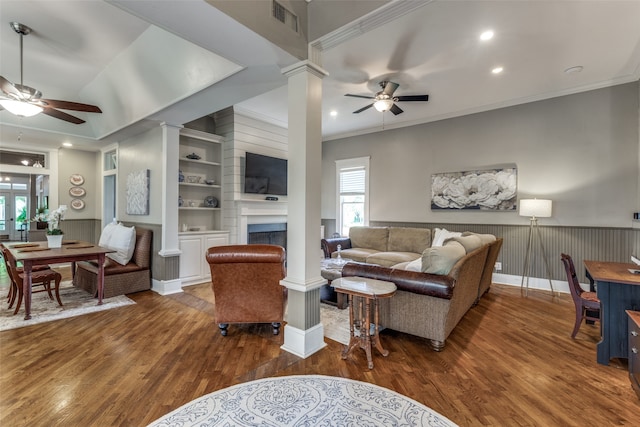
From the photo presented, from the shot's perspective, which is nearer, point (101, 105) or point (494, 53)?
point (494, 53)

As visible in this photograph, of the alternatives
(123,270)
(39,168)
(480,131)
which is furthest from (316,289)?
(39,168)

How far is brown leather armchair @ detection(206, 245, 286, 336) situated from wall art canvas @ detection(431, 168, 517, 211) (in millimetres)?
3993

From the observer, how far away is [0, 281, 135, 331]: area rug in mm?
3193

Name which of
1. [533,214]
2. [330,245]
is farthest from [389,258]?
[533,214]

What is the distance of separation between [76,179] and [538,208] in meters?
9.11

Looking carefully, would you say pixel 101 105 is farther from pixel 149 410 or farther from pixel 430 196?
pixel 430 196

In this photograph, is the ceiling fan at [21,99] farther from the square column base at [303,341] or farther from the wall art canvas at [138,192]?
the square column base at [303,341]

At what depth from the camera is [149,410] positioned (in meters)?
1.80

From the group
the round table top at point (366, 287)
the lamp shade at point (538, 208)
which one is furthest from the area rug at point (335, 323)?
the lamp shade at point (538, 208)

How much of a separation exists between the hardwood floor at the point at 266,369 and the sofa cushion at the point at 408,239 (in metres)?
2.10

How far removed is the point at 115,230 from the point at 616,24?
23.3 feet

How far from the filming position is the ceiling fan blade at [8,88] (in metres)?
2.94

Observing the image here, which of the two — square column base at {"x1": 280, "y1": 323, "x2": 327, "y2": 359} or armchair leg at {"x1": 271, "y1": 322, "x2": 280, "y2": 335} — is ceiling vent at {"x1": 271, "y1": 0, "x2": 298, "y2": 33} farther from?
armchair leg at {"x1": 271, "y1": 322, "x2": 280, "y2": 335}

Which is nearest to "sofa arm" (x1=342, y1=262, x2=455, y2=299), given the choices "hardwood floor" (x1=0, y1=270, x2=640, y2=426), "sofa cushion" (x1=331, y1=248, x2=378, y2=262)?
"hardwood floor" (x1=0, y1=270, x2=640, y2=426)
